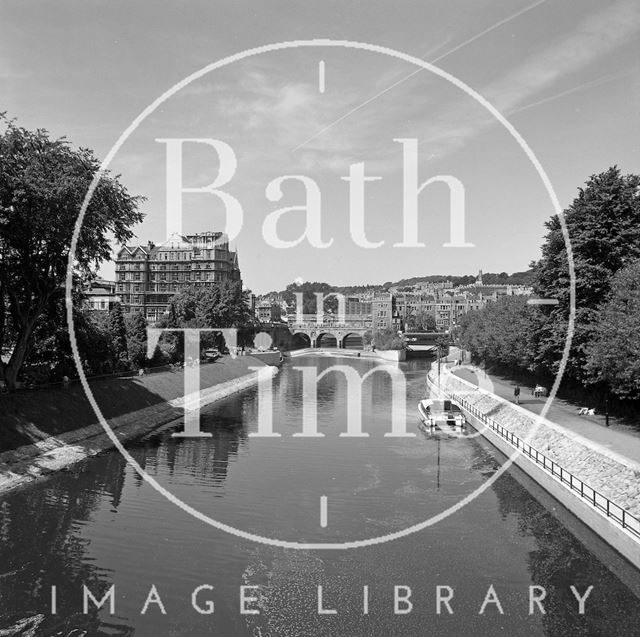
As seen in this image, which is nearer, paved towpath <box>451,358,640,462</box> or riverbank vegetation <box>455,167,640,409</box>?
paved towpath <box>451,358,640,462</box>

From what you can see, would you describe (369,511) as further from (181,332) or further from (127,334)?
(181,332)

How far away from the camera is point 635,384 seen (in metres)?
37.8

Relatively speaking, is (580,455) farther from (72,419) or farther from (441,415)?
(72,419)

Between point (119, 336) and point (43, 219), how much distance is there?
110 ft

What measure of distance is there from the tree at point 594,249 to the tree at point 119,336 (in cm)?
4992

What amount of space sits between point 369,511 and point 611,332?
72.5 feet

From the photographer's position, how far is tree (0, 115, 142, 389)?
40.9 m

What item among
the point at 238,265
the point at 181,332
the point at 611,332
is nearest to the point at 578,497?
the point at 611,332

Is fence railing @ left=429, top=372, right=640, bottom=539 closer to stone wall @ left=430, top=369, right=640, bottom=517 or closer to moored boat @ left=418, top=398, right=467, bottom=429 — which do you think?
stone wall @ left=430, top=369, right=640, bottom=517

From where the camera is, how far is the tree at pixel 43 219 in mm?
40938

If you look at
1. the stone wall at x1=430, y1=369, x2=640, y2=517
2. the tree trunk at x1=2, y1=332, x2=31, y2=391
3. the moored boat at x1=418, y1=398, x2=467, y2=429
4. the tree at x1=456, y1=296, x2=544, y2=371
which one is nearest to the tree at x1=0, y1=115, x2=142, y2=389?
the tree trunk at x1=2, y1=332, x2=31, y2=391

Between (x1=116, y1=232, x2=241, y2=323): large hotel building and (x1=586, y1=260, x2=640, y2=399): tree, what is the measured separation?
133827 millimetres

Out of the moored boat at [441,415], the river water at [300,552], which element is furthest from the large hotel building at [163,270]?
the river water at [300,552]

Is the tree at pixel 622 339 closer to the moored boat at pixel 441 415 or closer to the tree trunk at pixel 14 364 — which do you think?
the moored boat at pixel 441 415
